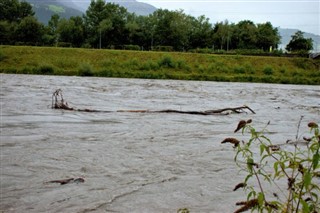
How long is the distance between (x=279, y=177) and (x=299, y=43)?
94.5 metres

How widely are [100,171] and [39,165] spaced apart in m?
1.13

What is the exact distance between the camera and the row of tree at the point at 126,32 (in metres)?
79.8

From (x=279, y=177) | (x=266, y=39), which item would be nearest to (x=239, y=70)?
(x=266, y=39)

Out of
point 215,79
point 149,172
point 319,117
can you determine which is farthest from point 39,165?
point 215,79

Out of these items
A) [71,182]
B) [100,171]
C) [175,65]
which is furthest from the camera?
[175,65]

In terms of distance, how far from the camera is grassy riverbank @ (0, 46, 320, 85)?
43562 mm

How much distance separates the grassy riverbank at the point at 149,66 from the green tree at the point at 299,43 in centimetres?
3552

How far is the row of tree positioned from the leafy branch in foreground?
69.9 meters

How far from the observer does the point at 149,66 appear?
4834cm

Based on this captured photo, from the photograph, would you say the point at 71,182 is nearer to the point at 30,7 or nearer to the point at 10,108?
the point at 10,108

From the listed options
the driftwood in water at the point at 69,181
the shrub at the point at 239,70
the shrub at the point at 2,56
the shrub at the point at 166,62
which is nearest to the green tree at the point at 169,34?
the shrub at the point at 239,70

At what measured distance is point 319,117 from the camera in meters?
15.8

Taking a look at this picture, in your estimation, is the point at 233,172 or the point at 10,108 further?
the point at 10,108

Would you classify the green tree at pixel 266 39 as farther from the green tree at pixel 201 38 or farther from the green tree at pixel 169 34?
the green tree at pixel 169 34
